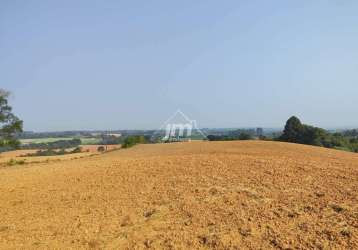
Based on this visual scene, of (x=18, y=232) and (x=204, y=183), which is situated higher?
(x=204, y=183)

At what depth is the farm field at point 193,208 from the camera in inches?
251

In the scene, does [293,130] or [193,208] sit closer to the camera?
[193,208]

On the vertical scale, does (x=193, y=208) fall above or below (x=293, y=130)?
below

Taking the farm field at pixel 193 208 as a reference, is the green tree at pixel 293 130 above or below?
above

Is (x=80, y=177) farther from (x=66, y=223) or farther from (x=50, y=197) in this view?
(x=66, y=223)

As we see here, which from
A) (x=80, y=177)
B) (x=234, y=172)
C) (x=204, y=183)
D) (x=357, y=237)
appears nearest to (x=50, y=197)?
(x=80, y=177)

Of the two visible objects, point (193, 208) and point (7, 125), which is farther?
point (7, 125)

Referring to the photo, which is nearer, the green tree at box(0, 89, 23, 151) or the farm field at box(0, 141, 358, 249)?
the farm field at box(0, 141, 358, 249)

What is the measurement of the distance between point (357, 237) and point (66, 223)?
5.84 meters

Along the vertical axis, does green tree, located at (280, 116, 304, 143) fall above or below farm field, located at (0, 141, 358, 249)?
above

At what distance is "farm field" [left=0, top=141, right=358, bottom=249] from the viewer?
20.9ft

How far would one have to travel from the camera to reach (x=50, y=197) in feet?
33.4

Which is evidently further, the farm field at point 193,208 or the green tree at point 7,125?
the green tree at point 7,125

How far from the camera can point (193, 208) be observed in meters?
7.96
